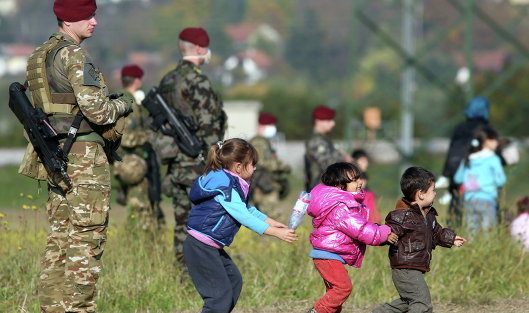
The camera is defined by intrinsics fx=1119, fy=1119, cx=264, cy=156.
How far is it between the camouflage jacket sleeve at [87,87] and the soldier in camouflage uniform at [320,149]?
165 inches

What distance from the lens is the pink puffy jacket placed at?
619cm

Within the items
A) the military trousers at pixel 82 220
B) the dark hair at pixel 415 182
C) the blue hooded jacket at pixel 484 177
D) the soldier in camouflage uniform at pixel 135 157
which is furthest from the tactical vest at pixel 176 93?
Result: the blue hooded jacket at pixel 484 177

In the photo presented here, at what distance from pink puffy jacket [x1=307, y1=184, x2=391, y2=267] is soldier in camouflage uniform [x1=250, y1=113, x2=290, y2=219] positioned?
4.97m

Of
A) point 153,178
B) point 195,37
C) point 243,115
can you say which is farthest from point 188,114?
point 243,115

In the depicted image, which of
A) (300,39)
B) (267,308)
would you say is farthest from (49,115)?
(300,39)

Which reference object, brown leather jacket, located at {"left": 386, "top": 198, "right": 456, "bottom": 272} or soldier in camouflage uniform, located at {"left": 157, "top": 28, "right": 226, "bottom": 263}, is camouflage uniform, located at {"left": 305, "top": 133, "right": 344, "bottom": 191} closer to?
soldier in camouflage uniform, located at {"left": 157, "top": 28, "right": 226, "bottom": 263}

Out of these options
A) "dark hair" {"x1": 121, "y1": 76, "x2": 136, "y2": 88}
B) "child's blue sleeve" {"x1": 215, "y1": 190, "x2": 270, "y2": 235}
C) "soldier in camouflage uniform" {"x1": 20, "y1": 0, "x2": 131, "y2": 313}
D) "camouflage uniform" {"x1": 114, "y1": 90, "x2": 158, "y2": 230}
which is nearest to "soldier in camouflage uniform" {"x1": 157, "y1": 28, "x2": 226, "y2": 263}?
"camouflage uniform" {"x1": 114, "y1": 90, "x2": 158, "y2": 230}

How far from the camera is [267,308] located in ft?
25.1

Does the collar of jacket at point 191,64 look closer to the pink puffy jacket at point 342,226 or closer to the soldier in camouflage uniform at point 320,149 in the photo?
the soldier in camouflage uniform at point 320,149

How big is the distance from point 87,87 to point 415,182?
1.93m

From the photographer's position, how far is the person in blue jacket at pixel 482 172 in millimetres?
9773

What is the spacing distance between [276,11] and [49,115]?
71070mm

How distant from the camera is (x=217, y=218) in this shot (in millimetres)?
6141

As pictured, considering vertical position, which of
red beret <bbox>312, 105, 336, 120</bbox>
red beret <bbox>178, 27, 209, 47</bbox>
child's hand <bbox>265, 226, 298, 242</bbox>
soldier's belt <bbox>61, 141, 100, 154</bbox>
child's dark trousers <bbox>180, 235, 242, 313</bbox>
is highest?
red beret <bbox>178, 27, 209, 47</bbox>
